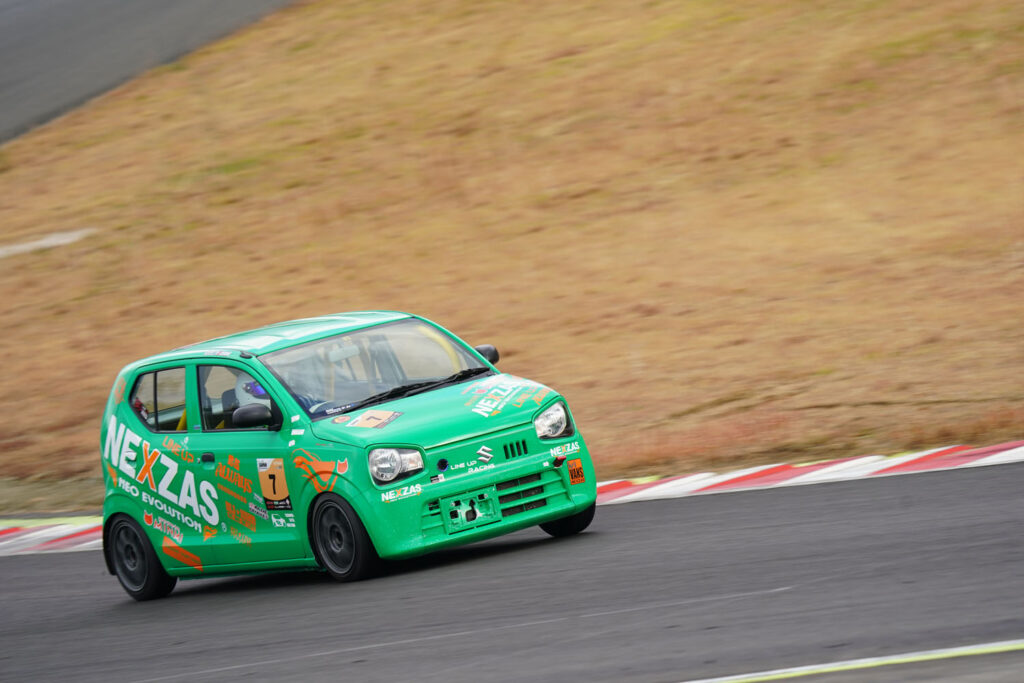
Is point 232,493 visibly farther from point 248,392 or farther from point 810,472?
point 810,472

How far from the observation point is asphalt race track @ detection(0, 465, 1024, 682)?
6016 millimetres

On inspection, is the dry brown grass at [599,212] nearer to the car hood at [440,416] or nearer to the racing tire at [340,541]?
the car hood at [440,416]

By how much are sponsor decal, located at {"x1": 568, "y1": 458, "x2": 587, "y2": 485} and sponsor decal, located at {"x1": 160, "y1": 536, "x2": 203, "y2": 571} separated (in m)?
2.53

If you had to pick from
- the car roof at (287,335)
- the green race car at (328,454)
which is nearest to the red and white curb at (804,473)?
the green race car at (328,454)

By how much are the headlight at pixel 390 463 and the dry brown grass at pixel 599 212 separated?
4.25m

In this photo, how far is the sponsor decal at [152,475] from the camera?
9469 mm

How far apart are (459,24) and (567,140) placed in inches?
304

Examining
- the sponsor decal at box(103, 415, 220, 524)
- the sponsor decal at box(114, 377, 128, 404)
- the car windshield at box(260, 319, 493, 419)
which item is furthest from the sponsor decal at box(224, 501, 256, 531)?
the sponsor decal at box(114, 377, 128, 404)

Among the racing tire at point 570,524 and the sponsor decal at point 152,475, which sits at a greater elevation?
the sponsor decal at point 152,475

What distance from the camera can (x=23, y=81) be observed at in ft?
109

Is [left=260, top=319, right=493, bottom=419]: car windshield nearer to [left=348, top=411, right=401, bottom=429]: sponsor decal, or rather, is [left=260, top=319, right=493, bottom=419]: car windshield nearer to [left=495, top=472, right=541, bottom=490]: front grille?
[left=348, top=411, right=401, bottom=429]: sponsor decal

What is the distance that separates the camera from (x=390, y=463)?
335 inches

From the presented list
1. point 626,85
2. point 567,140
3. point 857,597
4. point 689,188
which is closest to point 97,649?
point 857,597

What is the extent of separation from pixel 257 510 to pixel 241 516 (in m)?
0.20
